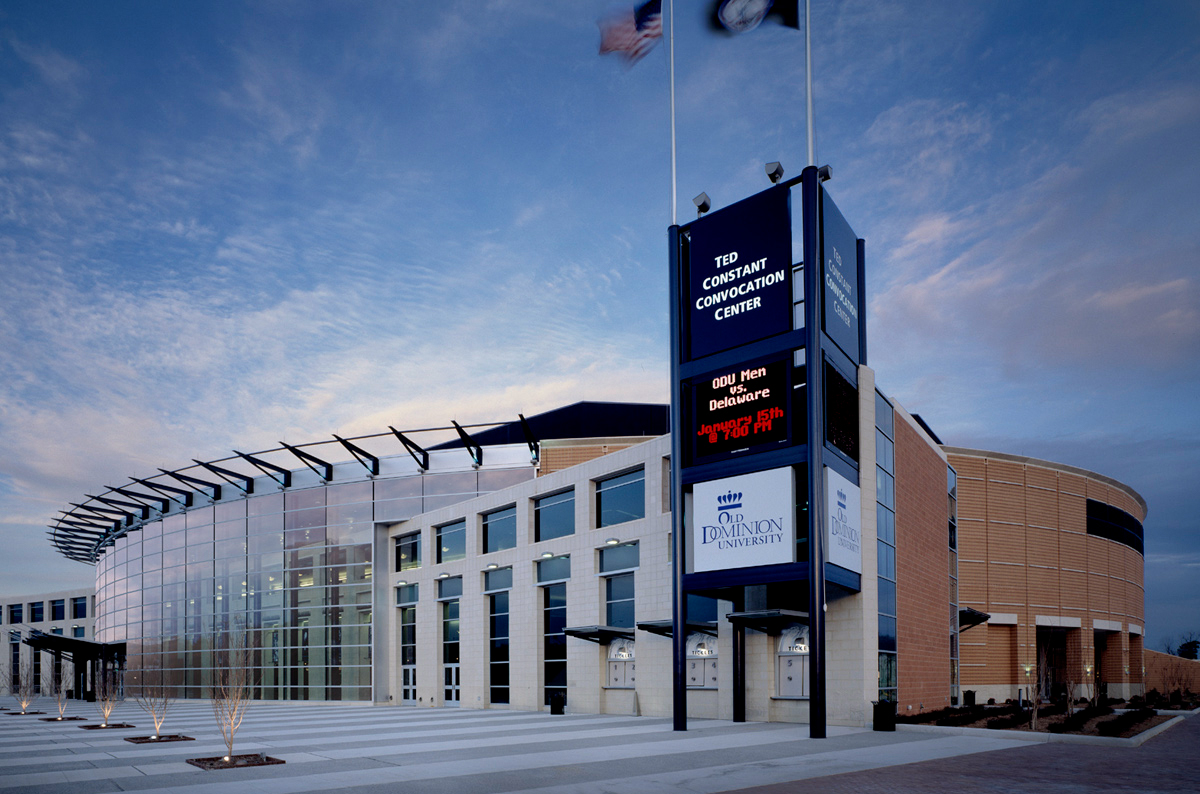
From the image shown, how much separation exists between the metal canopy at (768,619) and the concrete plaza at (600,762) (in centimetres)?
308

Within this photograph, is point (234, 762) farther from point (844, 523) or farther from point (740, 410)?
point (844, 523)

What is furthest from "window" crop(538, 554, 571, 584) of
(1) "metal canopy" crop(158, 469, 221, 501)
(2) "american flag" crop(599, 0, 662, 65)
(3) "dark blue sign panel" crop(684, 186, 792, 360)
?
(1) "metal canopy" crop(158, 469, 221, 501)

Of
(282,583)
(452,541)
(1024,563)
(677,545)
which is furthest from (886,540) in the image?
(282,583)

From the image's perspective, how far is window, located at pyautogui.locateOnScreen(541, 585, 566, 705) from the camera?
137 ft

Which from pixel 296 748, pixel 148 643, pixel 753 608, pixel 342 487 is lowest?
pixel 148 643

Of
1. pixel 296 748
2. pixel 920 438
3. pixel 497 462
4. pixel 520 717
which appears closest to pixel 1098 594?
pixel 920 438

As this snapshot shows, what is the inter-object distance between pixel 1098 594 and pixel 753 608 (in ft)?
149

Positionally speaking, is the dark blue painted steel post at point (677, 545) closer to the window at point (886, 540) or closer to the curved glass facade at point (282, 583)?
the window at point (886, 540)

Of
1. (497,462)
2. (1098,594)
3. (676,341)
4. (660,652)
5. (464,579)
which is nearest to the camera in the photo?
(676,341)

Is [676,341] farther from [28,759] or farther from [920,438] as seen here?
[28,759]

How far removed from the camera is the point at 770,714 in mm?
31172

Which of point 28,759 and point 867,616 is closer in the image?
point 28,759

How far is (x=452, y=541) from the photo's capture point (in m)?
51.0

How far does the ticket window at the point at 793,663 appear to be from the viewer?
30594 millimetres
